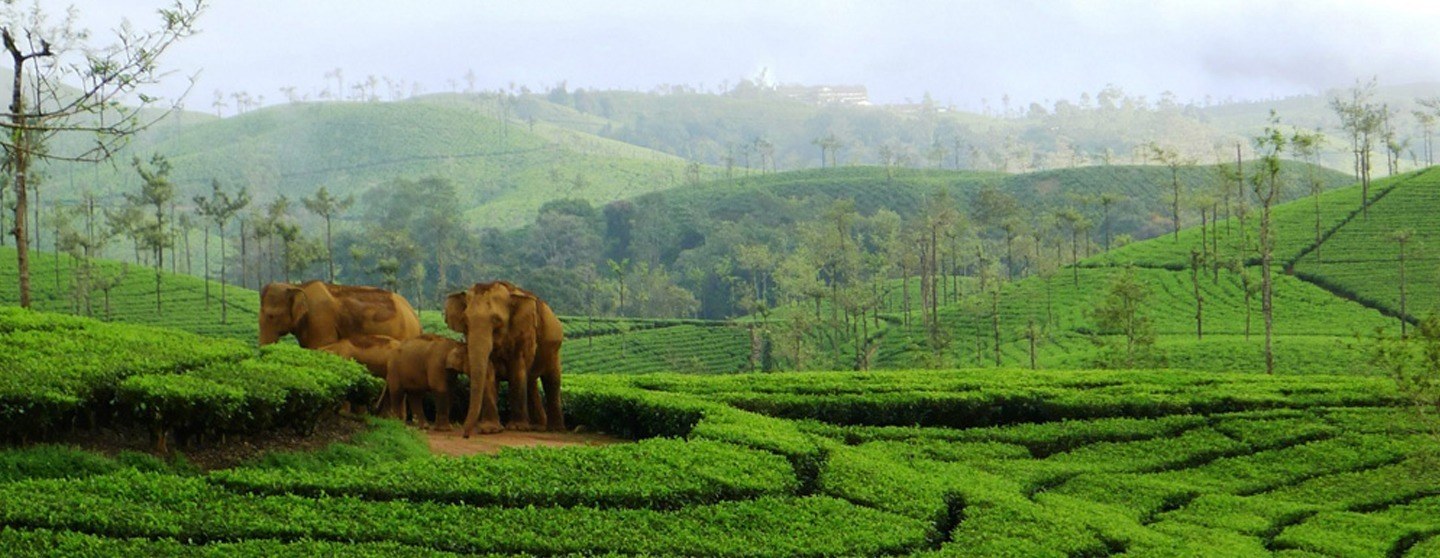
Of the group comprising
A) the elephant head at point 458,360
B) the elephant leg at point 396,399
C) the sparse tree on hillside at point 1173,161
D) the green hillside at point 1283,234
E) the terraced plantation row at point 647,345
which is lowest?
the terraced plantation row at point 647,345

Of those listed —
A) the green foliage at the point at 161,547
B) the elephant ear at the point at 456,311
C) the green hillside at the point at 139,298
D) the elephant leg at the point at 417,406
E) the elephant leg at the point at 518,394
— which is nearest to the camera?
the green foliage at the point at 161,547

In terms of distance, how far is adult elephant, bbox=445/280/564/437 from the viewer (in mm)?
15148

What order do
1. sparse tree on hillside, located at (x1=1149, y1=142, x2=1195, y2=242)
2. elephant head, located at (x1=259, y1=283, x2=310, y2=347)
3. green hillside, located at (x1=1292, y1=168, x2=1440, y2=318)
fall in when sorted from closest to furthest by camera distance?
elephant head, located at (x1=259, y1=283, x2=310, y2=347) → sparse tree on hillside, located at (x1=1149, y1=142, x2=1195, y2=242) → green hillside, located at (x1=1292, y1=168, x2=1440, y2=318)

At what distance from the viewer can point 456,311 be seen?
51.5 ft

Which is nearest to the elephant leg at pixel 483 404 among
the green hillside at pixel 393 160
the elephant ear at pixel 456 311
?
the elephant ear at pixel 456 311

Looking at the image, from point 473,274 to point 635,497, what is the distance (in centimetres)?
9346

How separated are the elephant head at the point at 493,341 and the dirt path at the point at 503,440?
Result: 0.19 meters

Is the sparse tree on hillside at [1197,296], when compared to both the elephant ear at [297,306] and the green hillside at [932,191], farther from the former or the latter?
the green hillside at [932,191]

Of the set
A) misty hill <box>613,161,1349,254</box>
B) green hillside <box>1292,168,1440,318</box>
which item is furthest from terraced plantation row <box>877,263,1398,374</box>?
misty hill <box>613,161,1349,254</box>

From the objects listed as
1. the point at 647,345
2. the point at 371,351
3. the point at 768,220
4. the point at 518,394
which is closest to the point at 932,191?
the point at 768,220

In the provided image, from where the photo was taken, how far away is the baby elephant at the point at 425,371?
15633 mm

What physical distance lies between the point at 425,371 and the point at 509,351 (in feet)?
3.31

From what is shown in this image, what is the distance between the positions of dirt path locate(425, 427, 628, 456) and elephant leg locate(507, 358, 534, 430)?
0.49 ft

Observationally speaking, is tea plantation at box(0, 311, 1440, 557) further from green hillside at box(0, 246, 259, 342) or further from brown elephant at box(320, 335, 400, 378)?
green hillside at box(0, 246, 259, 342)
